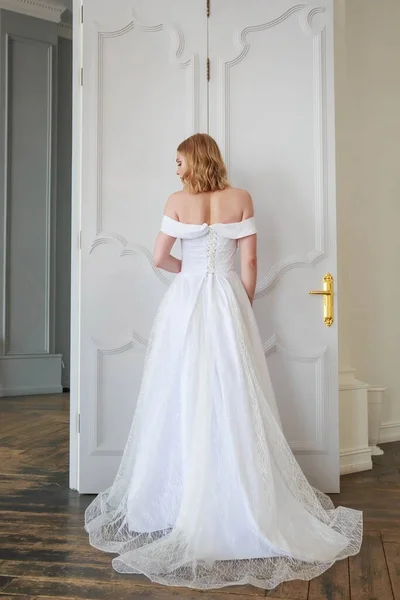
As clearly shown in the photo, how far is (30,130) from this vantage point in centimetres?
698

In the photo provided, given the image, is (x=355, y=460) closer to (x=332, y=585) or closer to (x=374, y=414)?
(x=374, y=414)

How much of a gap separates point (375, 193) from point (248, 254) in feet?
6.83

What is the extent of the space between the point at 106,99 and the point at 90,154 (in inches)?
11.9

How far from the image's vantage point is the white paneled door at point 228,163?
321 cm

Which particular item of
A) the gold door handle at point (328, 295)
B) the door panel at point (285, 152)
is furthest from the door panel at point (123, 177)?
the gold door handle at point (328, 295)

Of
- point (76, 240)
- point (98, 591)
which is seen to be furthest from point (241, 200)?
point (98, 591)

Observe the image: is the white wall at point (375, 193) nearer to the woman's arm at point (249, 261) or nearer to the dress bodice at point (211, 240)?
the woman's arm at point (249, 261)

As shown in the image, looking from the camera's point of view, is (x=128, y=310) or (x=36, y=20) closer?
(x=128, y=310)

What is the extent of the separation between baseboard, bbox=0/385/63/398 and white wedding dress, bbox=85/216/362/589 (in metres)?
4.20

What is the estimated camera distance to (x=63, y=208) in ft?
24.1

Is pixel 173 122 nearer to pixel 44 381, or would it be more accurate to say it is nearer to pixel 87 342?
pixel 87 342

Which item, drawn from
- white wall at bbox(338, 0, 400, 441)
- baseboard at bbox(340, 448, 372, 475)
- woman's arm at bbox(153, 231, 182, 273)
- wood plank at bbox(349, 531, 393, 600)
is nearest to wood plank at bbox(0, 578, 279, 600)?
wood plank at bbox(349, 531, 393, 600)

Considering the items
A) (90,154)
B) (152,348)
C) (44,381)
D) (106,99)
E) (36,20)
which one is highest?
(36,20)

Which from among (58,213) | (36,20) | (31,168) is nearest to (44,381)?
(58,213)
